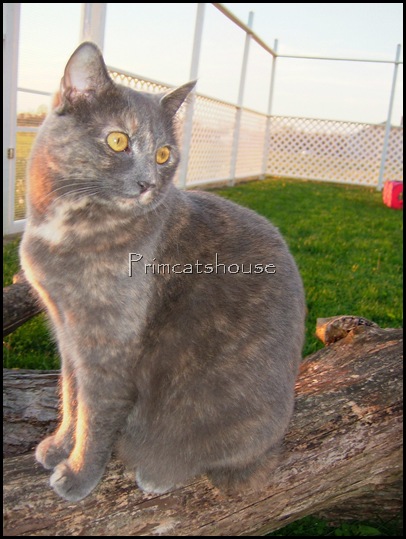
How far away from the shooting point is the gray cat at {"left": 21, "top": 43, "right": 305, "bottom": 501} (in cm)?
121

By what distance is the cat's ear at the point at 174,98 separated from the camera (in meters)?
1.37

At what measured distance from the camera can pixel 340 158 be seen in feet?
33.9

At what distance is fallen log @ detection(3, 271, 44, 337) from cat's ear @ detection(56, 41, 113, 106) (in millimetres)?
959

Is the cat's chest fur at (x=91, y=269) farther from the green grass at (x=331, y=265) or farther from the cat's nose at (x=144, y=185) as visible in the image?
the green grass at (x=331, y=265)

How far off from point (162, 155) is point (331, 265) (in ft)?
9.86

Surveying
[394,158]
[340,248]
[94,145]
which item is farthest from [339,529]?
[394,158]

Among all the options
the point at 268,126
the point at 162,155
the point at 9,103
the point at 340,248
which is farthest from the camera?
the point at 268,126

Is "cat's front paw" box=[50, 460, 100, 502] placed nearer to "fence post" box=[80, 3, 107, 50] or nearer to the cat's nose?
the cat's nose

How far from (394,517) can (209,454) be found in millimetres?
865

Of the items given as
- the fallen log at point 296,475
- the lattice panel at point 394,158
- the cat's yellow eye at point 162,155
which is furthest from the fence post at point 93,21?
the lattice panel at point 394,158

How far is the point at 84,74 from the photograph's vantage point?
120 cm

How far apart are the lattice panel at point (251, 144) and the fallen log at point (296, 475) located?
→ 770cm

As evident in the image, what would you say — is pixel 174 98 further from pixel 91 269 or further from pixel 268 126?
pixel 268 126

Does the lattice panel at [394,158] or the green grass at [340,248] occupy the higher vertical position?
the lattice panel at [394,158]
